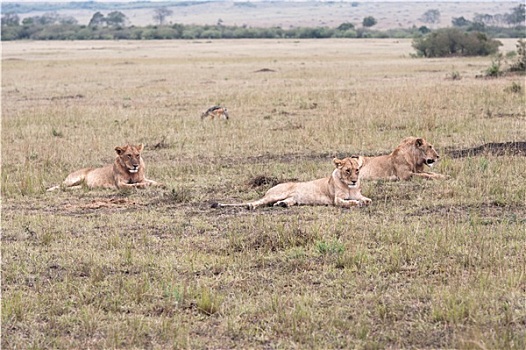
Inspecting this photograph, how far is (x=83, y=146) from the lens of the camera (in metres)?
16.0

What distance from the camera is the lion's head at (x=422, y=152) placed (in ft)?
39.3

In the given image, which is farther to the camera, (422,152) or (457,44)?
(457,44)

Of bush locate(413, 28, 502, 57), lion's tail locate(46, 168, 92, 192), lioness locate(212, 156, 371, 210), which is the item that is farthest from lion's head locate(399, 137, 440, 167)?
bush locate(413, 28, 502, 57)

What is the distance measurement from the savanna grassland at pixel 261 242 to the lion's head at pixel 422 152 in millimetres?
323

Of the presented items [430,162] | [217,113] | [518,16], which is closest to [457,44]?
[217,113]

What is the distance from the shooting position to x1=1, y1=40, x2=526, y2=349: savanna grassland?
6.29 m

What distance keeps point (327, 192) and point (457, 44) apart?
124 ft

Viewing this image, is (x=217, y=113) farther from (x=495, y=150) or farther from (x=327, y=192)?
(x=327, y=192)

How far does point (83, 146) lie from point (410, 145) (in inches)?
261

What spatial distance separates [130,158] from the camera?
12273mm

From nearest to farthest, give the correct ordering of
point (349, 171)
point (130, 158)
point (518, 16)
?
point (349, 171)
point (130, 158)
point (518, 16)

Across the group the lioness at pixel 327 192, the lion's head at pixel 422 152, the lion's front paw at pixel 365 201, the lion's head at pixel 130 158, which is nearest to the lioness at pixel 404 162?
the lion's head at pixel 422 152

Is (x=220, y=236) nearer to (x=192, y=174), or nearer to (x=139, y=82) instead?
(x=192, y=174)

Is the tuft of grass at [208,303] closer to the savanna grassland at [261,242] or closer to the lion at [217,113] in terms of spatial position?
the savanna grassland at [261,242]
